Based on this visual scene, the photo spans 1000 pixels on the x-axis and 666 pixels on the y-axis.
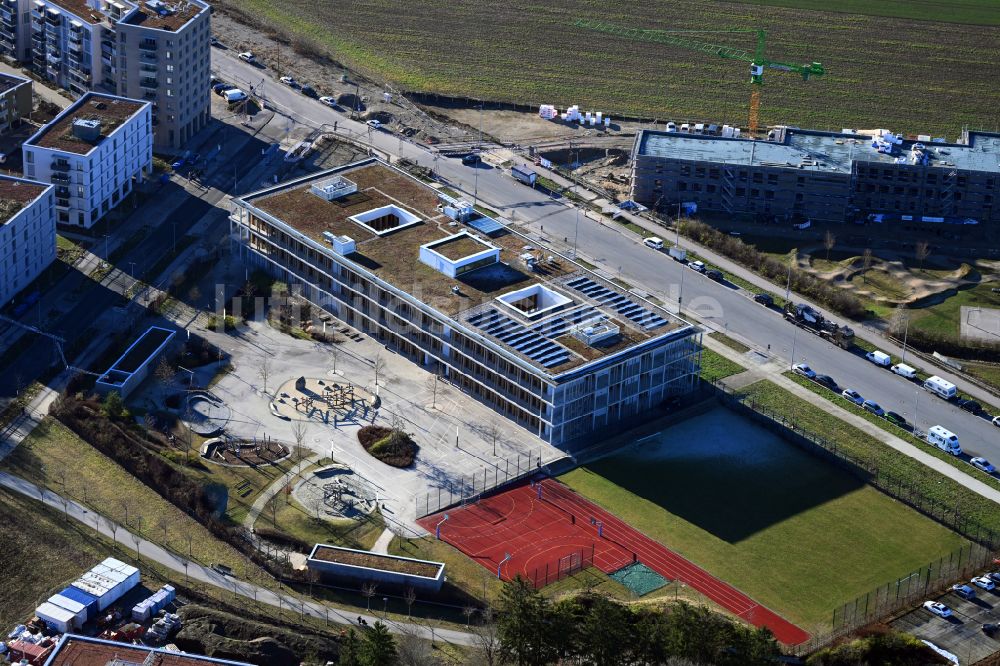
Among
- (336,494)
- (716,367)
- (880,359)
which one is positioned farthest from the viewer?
(880,359)

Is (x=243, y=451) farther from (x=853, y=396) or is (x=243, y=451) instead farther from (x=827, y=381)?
(x=853, y=396)

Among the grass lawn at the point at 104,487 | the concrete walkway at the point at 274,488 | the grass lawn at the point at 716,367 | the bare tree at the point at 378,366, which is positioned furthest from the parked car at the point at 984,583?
the grass lawn at the point at 104,487

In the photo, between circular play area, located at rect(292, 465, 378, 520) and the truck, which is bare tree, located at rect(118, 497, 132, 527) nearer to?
circular play area, located at rect(292, 465, 378, 520)

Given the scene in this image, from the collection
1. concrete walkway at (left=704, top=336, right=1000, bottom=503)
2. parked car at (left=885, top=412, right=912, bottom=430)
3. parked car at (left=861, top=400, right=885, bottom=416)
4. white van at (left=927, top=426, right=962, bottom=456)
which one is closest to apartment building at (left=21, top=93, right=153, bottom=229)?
concrete walkway at (left=704, top=336, right=1000, bottom=503)

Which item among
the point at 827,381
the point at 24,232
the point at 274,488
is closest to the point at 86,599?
the point at 274,488

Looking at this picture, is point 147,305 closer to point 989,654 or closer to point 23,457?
point 23,457

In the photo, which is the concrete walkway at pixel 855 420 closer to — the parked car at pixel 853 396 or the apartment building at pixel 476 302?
the parked car at pixel 853 396
